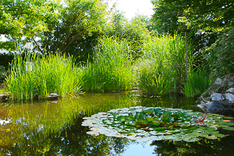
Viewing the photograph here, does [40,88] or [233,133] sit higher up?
[40,88]

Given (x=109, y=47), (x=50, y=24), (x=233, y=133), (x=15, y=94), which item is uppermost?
(x=50, y=24)

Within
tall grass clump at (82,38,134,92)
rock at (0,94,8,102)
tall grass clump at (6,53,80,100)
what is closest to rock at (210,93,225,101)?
tall grass clump at (82,38,134,92)

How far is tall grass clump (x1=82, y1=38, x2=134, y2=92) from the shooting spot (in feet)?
19.0

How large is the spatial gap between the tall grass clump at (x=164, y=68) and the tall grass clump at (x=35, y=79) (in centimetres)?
210

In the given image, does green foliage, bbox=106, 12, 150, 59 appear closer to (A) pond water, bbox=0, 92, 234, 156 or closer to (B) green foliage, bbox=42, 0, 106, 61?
(B) green foliage, bbox=42, 0, 106, 61

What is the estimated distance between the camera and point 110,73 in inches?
227

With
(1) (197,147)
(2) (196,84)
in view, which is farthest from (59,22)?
(1) (197,147)

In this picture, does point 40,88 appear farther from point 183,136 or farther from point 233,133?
point 233,133

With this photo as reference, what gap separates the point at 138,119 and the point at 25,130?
1392mm

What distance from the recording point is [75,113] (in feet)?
9.92

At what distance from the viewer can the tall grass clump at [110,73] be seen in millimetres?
5785

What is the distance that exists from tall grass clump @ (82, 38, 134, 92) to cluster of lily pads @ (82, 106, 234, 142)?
10.5 ft

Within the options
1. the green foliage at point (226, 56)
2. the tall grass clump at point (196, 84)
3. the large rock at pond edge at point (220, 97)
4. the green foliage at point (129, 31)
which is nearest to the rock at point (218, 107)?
the large rock at pond edge at point (220, 97)

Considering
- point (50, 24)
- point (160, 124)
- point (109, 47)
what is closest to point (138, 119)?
point (160, 124)
